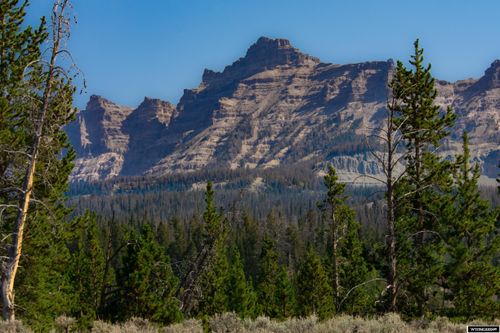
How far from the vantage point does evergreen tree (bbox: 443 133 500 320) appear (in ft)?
96.7

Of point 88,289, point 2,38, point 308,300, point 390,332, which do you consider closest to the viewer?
point 390,332

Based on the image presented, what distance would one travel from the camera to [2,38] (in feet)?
74.2

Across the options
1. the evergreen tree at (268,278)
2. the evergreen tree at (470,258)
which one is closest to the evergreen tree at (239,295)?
the evergreen tree at (268,278)

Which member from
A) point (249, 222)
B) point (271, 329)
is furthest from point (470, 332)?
point (249, 222)

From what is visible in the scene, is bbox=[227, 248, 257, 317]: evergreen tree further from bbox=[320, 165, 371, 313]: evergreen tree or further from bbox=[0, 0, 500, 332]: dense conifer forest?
bbox=[320, 165, 371, 313]: evergreen tree

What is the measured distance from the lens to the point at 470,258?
101 feet

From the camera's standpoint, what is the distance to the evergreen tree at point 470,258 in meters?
29.5

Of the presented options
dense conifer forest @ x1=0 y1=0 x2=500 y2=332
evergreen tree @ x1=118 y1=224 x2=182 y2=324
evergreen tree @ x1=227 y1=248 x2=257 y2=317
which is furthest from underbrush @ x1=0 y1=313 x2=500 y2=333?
evergreen tree @ x1=227 y1=248 x2=257 y2=317

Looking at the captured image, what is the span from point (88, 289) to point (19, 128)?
24681mm

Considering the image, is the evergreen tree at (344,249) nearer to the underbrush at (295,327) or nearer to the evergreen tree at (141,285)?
the evergreen tree at (141,285)

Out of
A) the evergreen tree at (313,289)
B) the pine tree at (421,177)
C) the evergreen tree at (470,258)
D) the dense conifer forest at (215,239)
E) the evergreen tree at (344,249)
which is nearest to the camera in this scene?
the dense conifer forest at (215,239)

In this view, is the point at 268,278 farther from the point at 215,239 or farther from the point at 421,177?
the point at 215,239

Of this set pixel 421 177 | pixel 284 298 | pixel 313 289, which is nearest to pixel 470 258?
pixel 421 177

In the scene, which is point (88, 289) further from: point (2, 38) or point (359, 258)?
point (2, 38)
